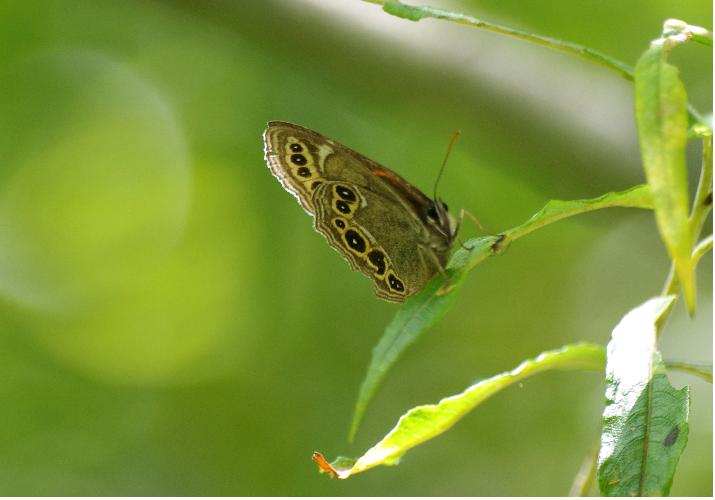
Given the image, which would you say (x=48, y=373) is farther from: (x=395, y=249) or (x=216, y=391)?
(x=395, y=249)

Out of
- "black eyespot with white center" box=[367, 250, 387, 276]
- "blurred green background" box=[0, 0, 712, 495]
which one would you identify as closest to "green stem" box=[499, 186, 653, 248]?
"black eyespot with white center" box=[367, 250, 387, 276]

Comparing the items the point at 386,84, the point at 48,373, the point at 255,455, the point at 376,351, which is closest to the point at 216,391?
the point at 255,455

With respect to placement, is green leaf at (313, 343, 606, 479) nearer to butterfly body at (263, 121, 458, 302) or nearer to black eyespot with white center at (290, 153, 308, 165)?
butterfly body at (263, 121, 458, 302)

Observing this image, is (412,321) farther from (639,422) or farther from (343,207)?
(343,207)

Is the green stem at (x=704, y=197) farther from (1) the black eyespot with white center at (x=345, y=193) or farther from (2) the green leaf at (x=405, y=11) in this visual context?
(1) the black eyespot with white center at (x=345, y=193)

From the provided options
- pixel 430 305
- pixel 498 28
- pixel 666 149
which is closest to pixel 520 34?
pixel 498 28

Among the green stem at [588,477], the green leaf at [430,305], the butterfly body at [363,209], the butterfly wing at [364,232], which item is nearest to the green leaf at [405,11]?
the green leaf at [430,305]
